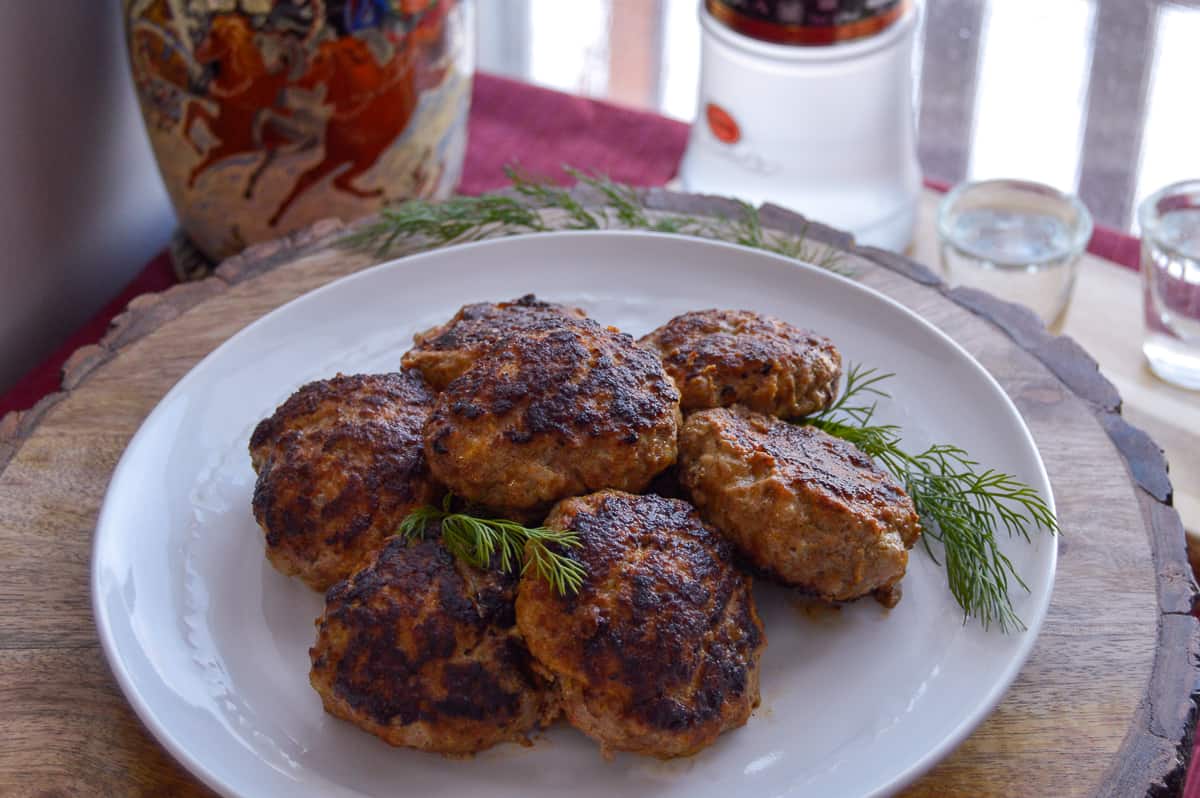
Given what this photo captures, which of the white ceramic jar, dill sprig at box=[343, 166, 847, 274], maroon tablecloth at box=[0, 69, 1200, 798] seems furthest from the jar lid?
maroon tablecloth at box=[0, 69, 1200, 798]

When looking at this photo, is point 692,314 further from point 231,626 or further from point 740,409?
point 231,626

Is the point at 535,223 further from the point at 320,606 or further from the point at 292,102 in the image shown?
the point at 320,606

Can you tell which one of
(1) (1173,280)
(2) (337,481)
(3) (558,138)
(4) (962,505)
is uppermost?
(2) (337,481)

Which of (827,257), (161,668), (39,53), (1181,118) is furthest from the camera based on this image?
(1181,118)

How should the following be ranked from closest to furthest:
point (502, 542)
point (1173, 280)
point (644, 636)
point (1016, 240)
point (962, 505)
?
point (644, 636) < point (502, 542) < point (962, 505) < point (1173, 280) < point (1016, 240)

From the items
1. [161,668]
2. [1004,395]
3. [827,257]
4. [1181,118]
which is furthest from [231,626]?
[1181,118]

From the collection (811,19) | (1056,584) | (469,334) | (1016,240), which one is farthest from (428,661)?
(1016,240)
